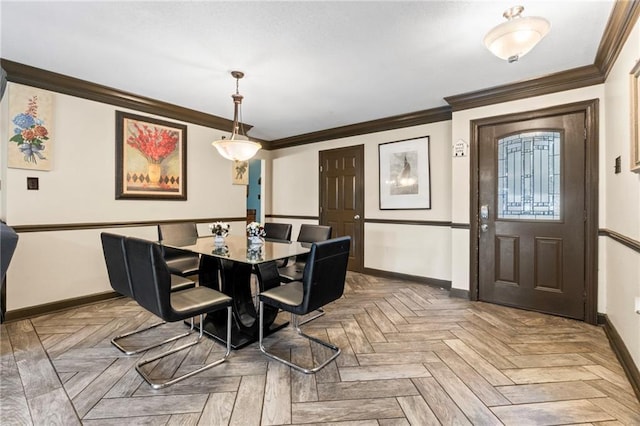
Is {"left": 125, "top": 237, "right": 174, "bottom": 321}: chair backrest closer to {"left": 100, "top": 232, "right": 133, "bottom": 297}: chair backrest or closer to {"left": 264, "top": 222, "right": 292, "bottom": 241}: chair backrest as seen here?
{"left": 100, "top": 232, "right": 133, "bottom": 297}: chair backrest

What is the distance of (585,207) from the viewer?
2795 millimetres

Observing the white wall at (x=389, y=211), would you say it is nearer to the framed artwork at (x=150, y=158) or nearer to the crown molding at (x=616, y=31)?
the crown molding at (x=616, y=31)

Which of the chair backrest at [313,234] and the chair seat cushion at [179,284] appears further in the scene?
the chair backrest at [313,234]

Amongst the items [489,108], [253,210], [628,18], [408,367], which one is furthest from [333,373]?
[253,210]

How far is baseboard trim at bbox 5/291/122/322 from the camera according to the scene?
2.77 m

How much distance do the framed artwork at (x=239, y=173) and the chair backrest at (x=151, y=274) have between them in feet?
9.46

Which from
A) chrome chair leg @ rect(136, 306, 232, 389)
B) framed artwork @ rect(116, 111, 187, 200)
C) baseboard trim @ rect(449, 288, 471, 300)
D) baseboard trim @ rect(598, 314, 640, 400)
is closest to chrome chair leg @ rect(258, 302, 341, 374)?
chrome chair leg @ rect(136, 306, 232, 389)

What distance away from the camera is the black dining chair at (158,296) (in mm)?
1760

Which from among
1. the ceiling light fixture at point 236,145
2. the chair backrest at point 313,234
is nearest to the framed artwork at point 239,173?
the ceiling light fixture at point 236,145

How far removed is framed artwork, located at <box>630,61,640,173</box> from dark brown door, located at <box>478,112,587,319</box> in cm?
111

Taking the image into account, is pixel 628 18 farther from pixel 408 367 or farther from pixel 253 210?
pixel 253 210

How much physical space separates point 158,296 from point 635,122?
3.03 m

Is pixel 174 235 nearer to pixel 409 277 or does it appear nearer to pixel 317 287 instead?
pixel 317 287

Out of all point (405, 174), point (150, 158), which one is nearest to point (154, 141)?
point (150, 158)
